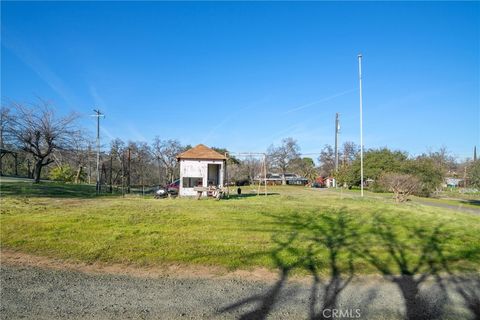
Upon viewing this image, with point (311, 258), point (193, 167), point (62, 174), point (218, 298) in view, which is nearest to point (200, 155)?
Answer: point (193, 167)

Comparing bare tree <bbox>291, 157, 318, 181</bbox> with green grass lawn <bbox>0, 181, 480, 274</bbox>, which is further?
bare tree <bbox>291, 157, 318, 181</bbox>

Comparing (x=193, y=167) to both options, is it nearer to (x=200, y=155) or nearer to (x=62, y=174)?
(x=200, y=155)

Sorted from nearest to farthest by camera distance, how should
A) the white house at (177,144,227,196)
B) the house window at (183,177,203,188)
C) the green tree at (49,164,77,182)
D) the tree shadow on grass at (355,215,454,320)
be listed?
the tree shadow on grass at (355,215,454,320) < the white house at (177,144,227,196) < the house window at (183,177,203,188) < the green tree at (49,164,77,182)

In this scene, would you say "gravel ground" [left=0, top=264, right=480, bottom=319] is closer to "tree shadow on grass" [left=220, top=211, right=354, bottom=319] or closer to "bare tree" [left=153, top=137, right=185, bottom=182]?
"tree shadow on grass" [left=220, top=211, right=354, bottom=319]

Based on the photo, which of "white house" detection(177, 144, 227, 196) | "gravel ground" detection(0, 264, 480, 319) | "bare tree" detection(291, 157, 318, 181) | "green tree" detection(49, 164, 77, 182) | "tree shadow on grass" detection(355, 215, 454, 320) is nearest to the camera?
"gravel ground" detection(0, 264, 480, 319)

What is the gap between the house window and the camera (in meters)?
21.9

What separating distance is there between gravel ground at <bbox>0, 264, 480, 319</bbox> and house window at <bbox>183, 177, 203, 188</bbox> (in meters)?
16.3

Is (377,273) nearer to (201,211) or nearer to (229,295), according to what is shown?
(229,295)

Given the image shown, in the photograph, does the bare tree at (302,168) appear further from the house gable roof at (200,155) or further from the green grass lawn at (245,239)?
the green grass lawn at (245,239)

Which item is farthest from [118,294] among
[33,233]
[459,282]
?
[459,282]

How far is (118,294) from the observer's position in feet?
15.0

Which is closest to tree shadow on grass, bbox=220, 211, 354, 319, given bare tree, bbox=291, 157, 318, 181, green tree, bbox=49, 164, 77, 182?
green tree, bbox=49, 164, 77, 182

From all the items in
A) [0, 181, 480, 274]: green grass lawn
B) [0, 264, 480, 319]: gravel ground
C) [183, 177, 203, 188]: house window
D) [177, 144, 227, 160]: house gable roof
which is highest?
[177, 144, 227, 160]: house gable roof

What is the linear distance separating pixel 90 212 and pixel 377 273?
888 centimetres
